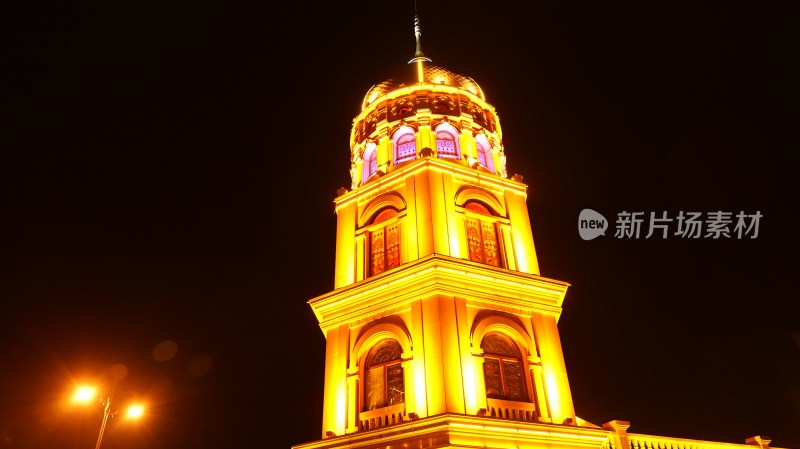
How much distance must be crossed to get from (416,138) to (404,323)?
803 centimetres

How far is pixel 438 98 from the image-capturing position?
24281 mm

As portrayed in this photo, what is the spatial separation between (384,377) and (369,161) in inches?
380

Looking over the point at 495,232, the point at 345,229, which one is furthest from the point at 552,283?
the point at 345,229

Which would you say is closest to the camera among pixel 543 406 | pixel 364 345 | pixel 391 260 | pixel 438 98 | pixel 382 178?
pixel 543 406

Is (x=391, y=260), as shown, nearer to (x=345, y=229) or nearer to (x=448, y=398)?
(x=345, y=229)

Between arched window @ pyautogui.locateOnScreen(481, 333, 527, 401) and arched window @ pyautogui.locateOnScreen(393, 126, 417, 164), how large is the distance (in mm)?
8188

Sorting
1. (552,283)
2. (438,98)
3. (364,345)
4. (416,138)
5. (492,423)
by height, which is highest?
(438,98)

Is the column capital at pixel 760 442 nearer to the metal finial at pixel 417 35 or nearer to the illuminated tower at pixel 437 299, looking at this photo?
the illuminated tower at pixel 437 299

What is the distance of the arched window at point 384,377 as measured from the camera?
680 inches

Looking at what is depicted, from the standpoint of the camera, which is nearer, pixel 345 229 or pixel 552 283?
pixel 552 283

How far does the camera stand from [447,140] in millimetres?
23594

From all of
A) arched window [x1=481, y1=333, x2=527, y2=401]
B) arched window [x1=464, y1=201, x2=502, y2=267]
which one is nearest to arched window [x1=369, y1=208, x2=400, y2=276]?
arched window [x1=464, y1=201, x2=502, y2=267]

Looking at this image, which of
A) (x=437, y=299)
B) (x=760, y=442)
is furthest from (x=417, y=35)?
(x=760, y=442)

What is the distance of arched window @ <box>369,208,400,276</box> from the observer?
801 inches
